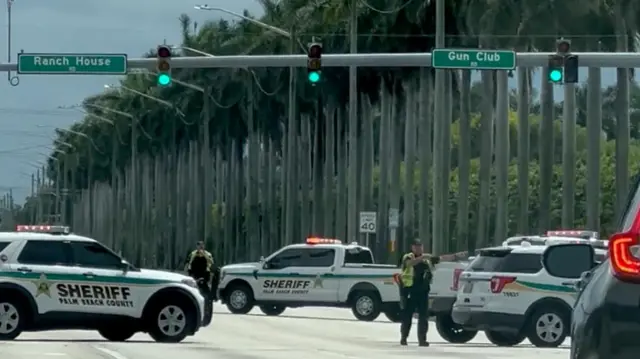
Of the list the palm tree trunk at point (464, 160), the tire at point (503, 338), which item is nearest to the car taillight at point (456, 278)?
the tire at point (503, 338)

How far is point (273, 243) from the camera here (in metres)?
110

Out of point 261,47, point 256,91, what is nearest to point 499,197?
point 261,47

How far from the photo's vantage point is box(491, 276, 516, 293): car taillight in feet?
90.8

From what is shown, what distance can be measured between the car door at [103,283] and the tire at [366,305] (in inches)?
541

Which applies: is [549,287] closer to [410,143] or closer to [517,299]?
[517,299]

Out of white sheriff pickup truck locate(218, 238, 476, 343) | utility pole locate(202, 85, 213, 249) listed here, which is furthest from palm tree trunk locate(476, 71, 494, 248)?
utility pole locate(202, 85, 213, 249)

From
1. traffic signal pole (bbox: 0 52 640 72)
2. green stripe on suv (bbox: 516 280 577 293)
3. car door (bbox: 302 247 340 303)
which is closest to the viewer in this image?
green stripe on suv (bbox: 516 280 577 293)

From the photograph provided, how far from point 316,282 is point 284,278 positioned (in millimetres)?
944

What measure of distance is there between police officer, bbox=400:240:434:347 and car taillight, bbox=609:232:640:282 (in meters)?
20.7

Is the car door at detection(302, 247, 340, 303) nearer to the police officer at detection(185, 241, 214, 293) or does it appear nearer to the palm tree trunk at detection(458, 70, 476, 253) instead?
the police officer at detection(185, 241, 214, 293)

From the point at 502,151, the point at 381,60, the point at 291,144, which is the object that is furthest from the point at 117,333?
the point at 291,144

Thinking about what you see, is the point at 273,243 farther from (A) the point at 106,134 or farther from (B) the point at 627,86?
(B) the point at 627,86

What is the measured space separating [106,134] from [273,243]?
3784 cm

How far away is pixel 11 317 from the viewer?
2625 cm
